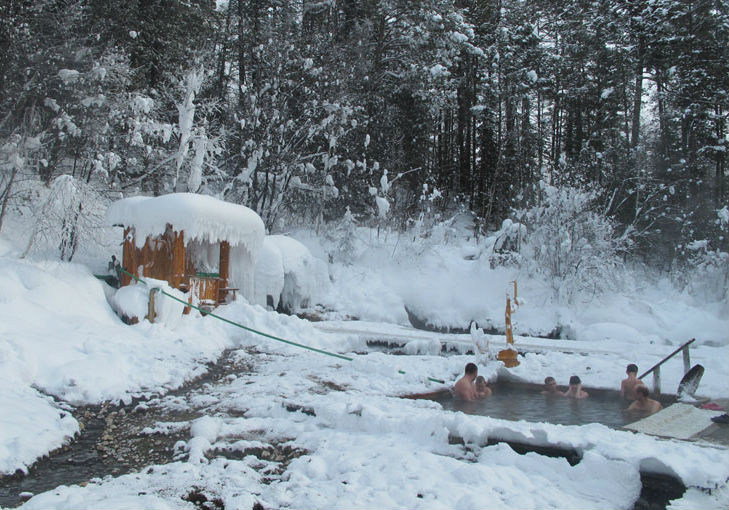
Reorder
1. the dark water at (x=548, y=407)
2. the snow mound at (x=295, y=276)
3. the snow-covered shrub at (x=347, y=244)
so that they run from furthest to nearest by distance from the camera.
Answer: the snow-covered shrub at (x=347, y=244), the snow mound at (x=295, y=276), the dark water at (x=548, y=407)

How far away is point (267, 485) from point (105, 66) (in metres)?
11.0

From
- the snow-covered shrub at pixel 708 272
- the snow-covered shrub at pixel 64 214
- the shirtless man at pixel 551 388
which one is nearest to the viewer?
the shirtless man at pixel 551 388

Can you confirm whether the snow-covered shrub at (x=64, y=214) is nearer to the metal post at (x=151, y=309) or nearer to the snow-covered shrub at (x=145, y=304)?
the snow-covered shrub at (x=145, y=304)

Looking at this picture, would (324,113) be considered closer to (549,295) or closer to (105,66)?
(105,66)

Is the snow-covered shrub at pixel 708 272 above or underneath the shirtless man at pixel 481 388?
above

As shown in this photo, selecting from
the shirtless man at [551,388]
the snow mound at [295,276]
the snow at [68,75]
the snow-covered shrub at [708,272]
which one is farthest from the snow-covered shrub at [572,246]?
the snow at [68,75]

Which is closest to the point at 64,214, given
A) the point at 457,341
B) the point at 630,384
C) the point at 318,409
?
the point at 318,409

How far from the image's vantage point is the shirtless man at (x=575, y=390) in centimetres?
759

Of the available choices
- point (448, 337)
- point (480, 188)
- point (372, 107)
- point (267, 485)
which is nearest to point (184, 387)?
point (267, 485)

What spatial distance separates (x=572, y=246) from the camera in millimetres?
14719

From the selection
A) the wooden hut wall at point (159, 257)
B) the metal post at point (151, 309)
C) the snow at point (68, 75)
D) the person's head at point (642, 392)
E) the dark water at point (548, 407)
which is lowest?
the dark water at point (548, 407)

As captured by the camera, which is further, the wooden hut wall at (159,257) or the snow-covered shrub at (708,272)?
the snow-covered shrub at (708,272)

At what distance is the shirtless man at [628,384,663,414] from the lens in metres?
6.89

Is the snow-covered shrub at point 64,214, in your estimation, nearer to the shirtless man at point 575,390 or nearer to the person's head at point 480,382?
the person's head at point 480,382
